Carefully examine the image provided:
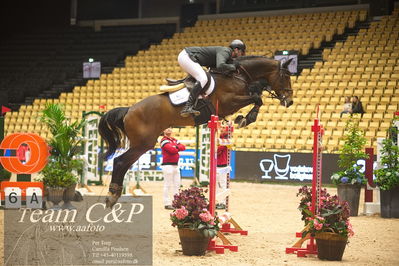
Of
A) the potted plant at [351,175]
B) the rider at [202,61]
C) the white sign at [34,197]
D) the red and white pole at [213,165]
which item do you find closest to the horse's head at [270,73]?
the rider at [202,61]

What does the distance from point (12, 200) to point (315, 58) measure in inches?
475

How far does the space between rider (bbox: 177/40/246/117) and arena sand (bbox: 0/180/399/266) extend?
1.55m

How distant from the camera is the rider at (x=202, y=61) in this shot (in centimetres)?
683

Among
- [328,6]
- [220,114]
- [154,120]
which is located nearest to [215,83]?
[220,114]

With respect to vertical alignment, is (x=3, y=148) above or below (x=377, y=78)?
below

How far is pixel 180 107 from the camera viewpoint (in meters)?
7.02

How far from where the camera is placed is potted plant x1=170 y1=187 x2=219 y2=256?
5.78 metres

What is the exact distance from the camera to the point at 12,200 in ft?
26.6

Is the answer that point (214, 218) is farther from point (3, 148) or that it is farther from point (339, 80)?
point (339, 80)

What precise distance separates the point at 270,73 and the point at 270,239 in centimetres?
193

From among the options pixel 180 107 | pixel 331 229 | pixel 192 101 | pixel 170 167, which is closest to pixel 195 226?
pixel 331 229

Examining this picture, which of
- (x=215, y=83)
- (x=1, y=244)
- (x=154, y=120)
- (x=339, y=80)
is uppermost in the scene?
(x=339, y=80)

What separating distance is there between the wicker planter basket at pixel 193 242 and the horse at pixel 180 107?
141 centimetres

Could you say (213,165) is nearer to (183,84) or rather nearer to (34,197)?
(183,84)
